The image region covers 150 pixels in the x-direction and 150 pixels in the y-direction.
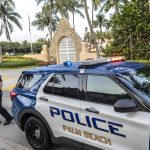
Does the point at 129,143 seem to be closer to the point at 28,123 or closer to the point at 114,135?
the point at 114,135

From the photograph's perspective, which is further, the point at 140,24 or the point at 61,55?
the point at 61,55

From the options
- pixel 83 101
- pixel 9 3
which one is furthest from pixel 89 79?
pixel 9 3

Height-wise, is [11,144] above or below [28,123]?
below

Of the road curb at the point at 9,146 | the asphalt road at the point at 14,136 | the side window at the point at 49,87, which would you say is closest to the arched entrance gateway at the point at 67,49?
the asphalt road at the point at 14,136

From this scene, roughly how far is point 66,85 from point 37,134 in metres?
1.40

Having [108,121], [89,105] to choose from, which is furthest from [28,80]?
[108,121]

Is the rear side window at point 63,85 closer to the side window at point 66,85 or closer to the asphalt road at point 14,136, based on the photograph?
the side window at point 66,85

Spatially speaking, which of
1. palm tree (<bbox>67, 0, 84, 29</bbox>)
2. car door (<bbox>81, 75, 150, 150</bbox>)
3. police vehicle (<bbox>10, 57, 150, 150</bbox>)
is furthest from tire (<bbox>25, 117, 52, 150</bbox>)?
palm tree (<bbox>67, 0, 84, 29</bbox>)

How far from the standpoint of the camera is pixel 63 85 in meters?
5.70

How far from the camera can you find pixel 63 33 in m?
39.0

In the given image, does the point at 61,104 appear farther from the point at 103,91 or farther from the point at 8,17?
the point at 8,17

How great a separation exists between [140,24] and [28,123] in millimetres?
13751

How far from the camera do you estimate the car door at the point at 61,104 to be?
5387mm

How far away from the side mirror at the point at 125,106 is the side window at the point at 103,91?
0.21 meters
